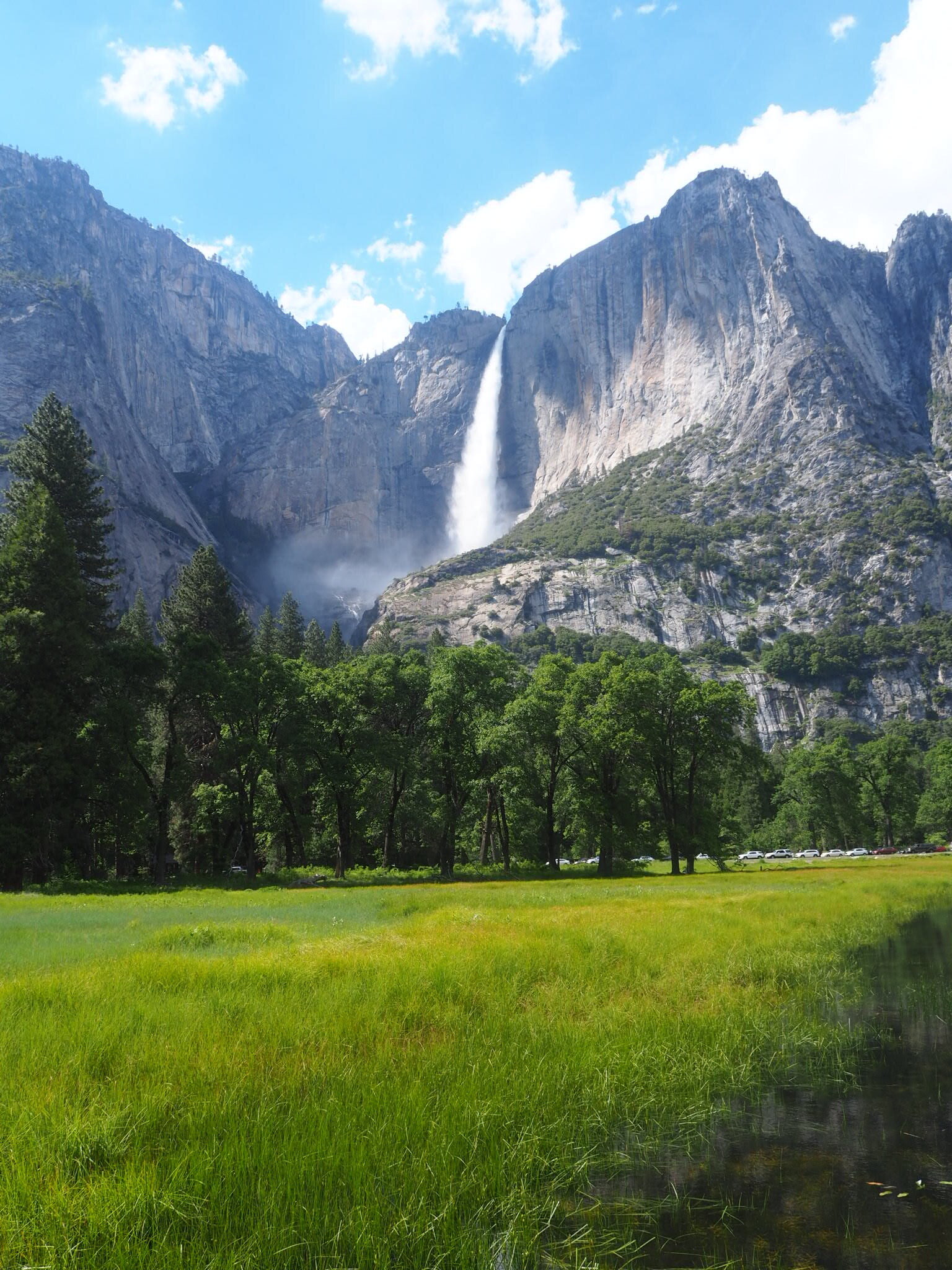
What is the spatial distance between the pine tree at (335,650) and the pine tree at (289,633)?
11.1ft

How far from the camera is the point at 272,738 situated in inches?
1914

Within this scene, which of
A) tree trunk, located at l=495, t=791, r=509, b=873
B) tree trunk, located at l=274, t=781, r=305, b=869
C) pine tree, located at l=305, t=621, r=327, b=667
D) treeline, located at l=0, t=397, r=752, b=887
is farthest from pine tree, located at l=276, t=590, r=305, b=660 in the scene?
tree trunk, located at l=495, t=791, r=509, b=873

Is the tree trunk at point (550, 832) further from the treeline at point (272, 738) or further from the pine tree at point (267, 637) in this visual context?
the pine tree at point (267, 637)

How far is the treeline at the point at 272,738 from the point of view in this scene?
36906 mm

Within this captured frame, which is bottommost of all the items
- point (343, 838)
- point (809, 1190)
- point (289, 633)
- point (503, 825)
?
point (809, 1190)

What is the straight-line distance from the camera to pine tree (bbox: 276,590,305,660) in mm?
84000

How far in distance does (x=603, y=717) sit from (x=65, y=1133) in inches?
1748

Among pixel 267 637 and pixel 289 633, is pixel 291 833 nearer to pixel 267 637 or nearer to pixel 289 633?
pixel 289 633

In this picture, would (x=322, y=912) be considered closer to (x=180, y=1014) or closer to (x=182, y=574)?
(x=180, y=1014)

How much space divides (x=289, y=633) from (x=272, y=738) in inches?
1554

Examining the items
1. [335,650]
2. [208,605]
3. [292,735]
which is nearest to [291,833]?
[292,735]

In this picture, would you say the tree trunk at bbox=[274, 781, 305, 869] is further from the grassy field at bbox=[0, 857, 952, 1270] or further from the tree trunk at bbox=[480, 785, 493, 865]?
the grassy field at bbox=[0, 857, 952, 1270]

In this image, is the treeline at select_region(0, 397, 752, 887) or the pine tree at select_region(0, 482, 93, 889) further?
the treeline at select_region(0, 397, 752, 887)

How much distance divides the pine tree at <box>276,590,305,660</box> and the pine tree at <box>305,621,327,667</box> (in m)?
0.79
